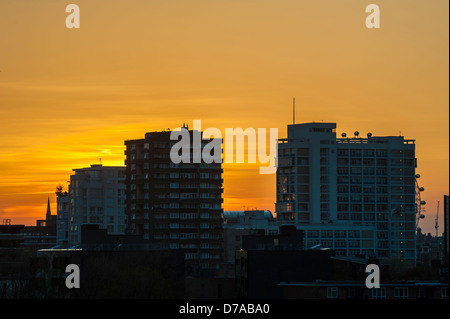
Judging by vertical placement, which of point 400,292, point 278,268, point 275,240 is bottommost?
point 400,292

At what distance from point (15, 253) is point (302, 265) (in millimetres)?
37533

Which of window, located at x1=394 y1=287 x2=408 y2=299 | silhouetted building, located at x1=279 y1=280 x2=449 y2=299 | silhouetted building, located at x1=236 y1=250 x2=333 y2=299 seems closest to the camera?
silhouetted building, located at x1=279 y1=280 x2=449 y2=299

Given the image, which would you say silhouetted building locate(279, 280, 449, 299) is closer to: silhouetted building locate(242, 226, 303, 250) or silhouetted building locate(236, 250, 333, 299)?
silhouetted building locate(236, 250, 333, 299)

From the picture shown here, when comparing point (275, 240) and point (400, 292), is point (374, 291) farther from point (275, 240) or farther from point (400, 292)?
point (275, 240)

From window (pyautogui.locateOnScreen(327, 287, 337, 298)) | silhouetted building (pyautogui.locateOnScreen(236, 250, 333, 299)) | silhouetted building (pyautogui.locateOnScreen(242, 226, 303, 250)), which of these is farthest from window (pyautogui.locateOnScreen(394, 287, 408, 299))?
silhouetted building (pyautogui.locateOnScreen(242, 226, 303, 250))

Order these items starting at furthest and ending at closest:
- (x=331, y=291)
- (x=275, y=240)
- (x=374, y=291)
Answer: (x=275, y=240), (x=374, y=291), (x=331, y=291)

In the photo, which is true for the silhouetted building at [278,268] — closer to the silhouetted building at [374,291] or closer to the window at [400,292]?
the silhouetted building at [374,291]

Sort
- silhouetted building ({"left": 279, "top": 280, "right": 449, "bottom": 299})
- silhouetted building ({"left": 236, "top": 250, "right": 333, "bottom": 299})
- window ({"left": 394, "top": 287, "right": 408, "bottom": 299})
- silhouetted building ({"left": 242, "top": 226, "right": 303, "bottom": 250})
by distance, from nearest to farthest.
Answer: silhouetted building ({"left": 279, "top": 280, "right": 449, "bottom": 299}), window ({"left": 394, "top": 287, "right": 408, "bottom": 299}), silhouetted building ({"left": 236, "top": 250, "right": 333, "bottom": 299}), silhouetted building ({"left": 242, "top": 226, "right": 303, "bottom": 250})

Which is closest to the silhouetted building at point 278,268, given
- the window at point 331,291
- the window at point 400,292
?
the window at point 331,291

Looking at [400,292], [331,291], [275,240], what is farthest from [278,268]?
[400,292]

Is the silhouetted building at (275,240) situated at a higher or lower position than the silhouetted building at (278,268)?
higher
